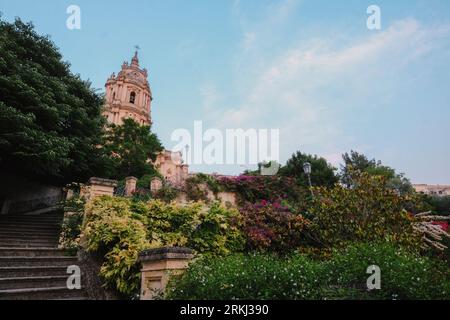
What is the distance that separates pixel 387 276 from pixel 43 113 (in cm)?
1179


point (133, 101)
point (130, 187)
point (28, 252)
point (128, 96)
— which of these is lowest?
point (28, 252)

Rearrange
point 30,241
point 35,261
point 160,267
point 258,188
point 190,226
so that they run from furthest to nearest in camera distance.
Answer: point 258,188
point 30,241
point 190,226
point 35,261
point 160,267

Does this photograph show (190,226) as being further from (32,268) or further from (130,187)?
(130,187)

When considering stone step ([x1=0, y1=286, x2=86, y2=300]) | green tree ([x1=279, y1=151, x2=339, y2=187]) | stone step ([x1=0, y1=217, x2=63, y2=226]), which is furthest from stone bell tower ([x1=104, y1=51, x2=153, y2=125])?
stone step ([x1=0, y1=286, x2=86, y2=300])

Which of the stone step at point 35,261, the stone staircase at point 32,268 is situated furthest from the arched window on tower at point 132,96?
the stone step at point 35,261

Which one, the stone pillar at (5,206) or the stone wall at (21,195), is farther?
the stone wall at (21,195)

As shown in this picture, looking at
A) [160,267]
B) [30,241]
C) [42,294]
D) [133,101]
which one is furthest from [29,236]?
[133,101]

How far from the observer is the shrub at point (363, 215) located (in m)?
7.82

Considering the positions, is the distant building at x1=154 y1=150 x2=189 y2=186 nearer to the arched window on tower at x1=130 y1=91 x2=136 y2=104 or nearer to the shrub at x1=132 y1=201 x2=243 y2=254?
the arched window on tower at x1=130 y1=91 x2=136 y2=104

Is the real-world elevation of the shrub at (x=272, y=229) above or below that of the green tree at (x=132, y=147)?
below

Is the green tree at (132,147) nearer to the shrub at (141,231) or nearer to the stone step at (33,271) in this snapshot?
the shrub at (141,231)

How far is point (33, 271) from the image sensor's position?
597cm
